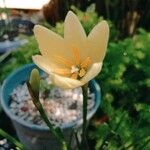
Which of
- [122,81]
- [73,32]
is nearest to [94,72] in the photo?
[73,32]

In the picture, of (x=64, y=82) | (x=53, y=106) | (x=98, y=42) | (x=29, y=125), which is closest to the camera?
(x=64, y=82)

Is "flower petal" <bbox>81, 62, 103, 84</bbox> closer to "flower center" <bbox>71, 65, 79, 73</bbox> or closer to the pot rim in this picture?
"flower center" <bbox>71, 65, 79, 73</bbox>

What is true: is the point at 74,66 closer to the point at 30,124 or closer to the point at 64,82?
the point at 64,82

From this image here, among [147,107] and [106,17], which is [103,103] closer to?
[147,107]

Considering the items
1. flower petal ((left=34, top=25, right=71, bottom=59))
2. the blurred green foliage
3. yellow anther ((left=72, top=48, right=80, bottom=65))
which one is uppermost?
flower petal ((left=34, top=25, right=71, bottom=59))

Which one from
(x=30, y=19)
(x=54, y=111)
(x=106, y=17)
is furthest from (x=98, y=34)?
(x=30, y=19)

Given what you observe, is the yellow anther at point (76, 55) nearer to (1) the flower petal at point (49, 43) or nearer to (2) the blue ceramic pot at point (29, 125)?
(1) the flower petal at point (49, 43)

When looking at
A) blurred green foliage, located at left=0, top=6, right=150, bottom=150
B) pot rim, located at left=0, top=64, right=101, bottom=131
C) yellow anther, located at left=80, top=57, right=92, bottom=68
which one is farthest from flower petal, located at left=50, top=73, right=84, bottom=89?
blurred green foliage, located at left=0, top=6, right=150, bottom=150
